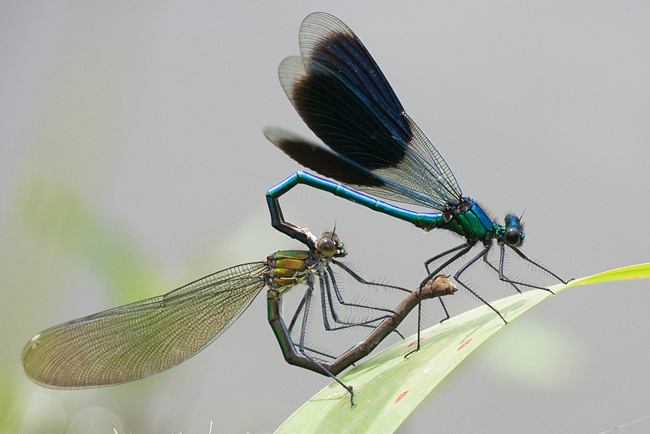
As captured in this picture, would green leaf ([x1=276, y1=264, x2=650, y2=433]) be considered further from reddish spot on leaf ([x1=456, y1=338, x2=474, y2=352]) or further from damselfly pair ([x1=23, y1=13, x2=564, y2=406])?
damselfly pair ([x1=23, y1=13, x2=564, y2=406])

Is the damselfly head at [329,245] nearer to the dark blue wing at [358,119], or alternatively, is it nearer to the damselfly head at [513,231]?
the dark blue wing at [358,119]

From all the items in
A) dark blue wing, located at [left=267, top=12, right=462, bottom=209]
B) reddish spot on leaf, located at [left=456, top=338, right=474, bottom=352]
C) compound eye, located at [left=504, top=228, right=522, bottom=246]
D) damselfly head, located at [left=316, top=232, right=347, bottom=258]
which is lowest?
compound eye, located at [left=504, top=228, right=522, bottom=246]

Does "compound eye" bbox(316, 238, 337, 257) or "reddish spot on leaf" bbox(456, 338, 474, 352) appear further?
"compound eye" bbox(316, 238, 337, 257)

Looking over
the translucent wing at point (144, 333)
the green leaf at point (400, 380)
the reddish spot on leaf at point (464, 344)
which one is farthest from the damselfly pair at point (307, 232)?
the reddish spot on leaf at point (464, 344)

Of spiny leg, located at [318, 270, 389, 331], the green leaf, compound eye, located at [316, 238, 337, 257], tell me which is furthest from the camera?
spiny leg, located at [318, 270, 389, 331]

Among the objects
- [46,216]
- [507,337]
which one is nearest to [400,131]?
[507,337]

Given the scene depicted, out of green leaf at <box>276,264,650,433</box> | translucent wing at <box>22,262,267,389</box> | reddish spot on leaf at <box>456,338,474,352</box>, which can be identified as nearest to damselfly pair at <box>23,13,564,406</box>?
translucent wing at <box>22,262,267,389</box>

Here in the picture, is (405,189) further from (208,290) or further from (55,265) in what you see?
(55,265)

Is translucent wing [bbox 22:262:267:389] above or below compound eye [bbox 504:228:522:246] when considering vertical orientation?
above
